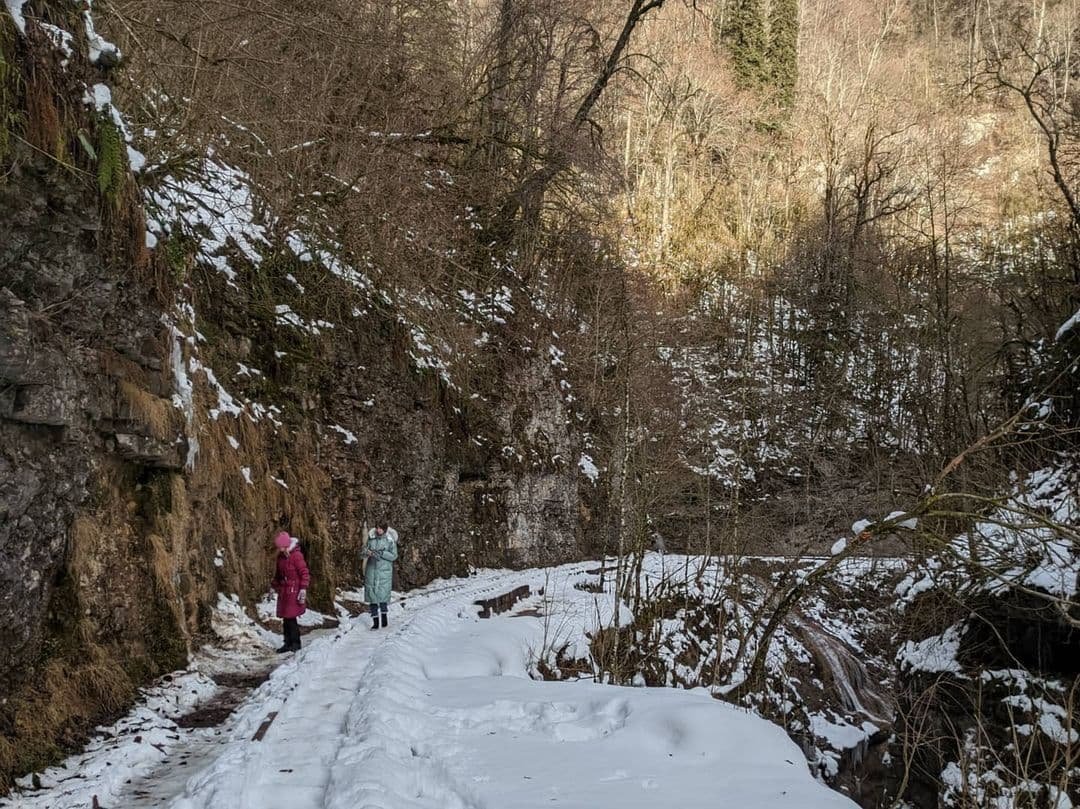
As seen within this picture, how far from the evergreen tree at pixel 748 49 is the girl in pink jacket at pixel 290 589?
43.7m

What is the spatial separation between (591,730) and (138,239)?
711 centimetres

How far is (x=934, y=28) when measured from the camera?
55.9 meters

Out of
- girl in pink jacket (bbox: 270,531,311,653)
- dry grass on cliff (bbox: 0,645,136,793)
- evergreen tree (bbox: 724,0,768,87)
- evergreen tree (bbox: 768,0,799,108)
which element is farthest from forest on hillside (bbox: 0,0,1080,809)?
evergreen tree (bbox: 768,0,799,108)

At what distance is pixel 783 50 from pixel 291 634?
157 feet

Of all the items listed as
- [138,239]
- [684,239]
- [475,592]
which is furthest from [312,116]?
[684,239]

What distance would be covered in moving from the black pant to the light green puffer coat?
1793mm

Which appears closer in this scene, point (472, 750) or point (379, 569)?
point (472, 750)

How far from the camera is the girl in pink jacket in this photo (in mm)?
10461

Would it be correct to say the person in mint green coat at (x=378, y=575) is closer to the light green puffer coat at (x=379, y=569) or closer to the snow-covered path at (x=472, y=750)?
the light green puffer coat at (x=379, y=569)

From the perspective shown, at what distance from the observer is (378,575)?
12422 mm

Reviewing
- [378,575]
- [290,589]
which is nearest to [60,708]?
[290,589]

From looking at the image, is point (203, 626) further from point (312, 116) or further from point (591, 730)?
point (312, 116)

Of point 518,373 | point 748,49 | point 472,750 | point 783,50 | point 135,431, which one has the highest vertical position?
point 783,50

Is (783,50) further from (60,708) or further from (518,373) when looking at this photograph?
(60,708)
